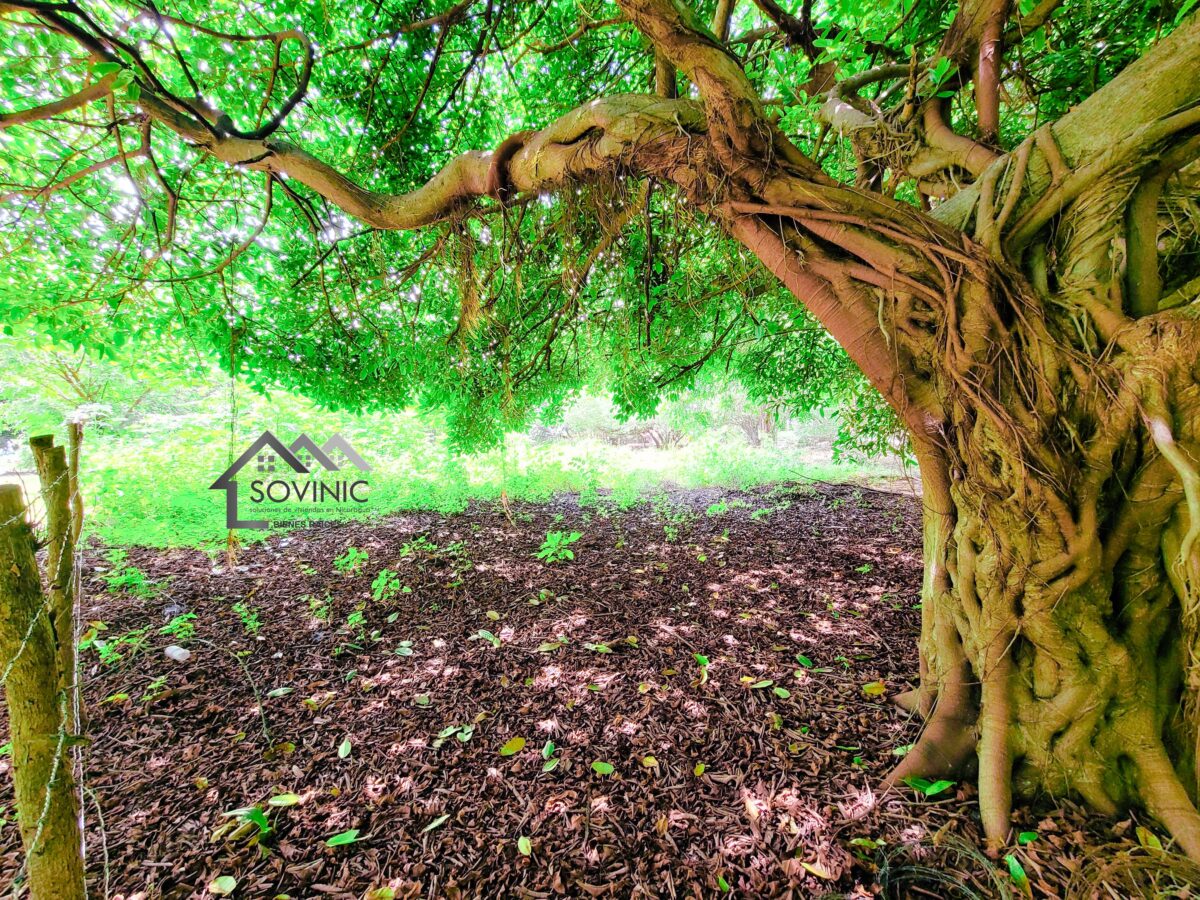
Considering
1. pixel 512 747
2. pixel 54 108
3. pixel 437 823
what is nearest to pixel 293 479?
Answer: pixel 54 108

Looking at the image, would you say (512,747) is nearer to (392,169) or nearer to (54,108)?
(54,108)

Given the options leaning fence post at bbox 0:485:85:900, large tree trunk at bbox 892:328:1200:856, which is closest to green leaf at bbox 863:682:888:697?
large tree trunk at bbox 892:328:1200:856

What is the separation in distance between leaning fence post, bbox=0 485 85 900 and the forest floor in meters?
0.32

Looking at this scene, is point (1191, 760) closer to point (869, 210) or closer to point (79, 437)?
point (869, 210)

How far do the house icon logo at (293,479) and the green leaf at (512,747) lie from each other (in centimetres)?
481

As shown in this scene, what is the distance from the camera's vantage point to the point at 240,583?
11.9ft

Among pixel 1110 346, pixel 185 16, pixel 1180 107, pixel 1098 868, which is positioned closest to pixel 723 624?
pixel 1098 868

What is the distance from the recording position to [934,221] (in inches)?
57.9

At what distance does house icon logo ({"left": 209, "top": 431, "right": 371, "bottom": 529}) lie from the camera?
17.2ft

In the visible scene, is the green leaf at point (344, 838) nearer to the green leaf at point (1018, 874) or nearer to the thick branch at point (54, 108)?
the green leaf at point (1018, 874)

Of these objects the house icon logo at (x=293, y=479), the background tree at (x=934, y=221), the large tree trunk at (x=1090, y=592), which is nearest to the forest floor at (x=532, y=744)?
the large tree trunk at (x=1090, y=592)

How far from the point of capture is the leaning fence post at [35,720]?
0.96 meters

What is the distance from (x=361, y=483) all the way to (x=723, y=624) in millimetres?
5621

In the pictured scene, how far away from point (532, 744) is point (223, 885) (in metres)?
1.04
